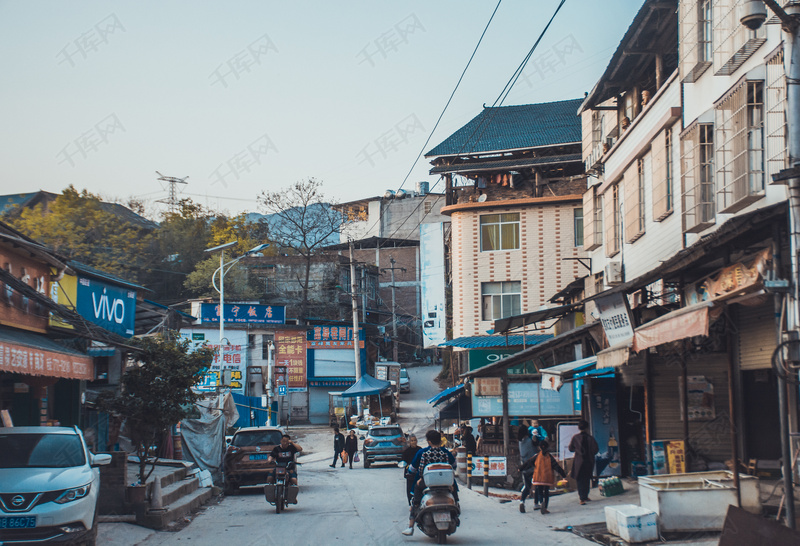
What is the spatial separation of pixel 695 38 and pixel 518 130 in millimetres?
20981

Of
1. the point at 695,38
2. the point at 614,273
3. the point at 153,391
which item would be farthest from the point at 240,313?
the point at 695,38

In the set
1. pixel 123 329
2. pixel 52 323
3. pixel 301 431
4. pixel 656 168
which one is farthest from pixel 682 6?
pixel 301 431

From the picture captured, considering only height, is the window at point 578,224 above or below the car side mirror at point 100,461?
above

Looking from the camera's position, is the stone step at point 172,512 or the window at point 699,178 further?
the stone step at point 172,512

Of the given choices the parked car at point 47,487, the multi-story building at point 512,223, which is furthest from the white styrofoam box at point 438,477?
the multi-story building at point 512,223

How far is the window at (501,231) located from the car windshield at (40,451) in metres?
23.6

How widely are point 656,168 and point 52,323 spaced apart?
13.4 m

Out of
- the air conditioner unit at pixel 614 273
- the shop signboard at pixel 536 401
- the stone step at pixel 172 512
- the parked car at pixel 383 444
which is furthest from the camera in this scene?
the parked car at pixel 383 444

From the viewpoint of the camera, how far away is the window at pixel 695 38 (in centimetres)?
1308

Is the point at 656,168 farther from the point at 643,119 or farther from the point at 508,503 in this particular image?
the point at 508,503

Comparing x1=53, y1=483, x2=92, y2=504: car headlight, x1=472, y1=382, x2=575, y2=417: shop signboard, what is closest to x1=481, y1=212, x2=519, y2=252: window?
x1=472, y1=382, x2=575, y2=417: shop signboard

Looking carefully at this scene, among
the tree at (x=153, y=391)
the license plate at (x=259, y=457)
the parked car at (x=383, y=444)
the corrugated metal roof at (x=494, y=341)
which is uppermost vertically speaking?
the corrugated metal roof at (x=494, y=341)

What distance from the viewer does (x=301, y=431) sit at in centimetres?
4584

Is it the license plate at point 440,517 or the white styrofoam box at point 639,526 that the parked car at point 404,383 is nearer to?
the license plate at point 440,517
